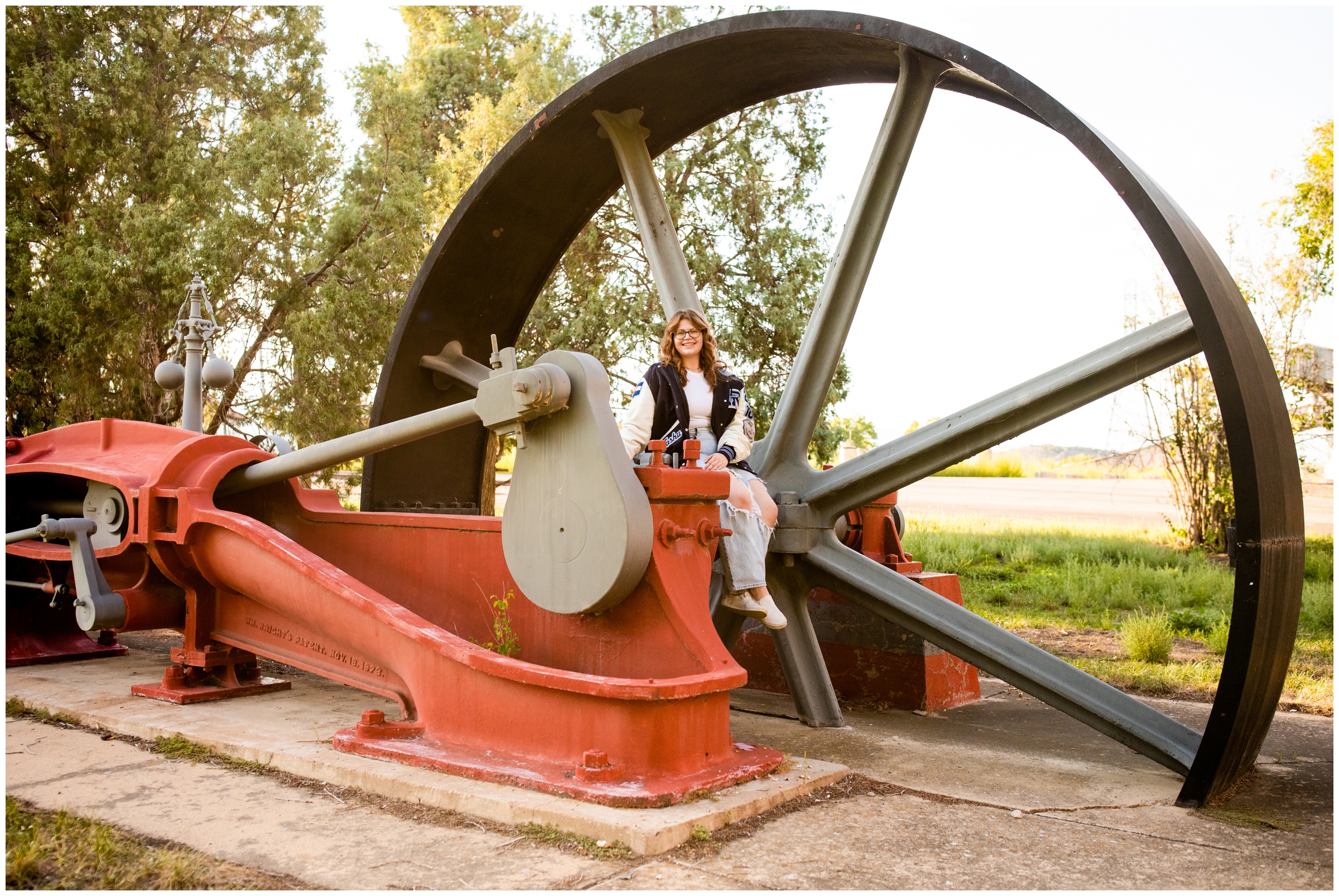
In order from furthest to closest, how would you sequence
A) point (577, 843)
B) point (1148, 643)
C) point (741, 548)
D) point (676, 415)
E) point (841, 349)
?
point (1148, 643), point (841, 349), point (676, 415), point (741, 548), point (577, 843)

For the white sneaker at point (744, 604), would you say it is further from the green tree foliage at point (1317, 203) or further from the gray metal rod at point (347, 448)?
the green tree foliage at point (1317, 203)

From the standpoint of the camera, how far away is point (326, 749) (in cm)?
418

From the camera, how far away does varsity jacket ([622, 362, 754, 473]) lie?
446 cm

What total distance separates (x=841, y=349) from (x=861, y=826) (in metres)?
2.60

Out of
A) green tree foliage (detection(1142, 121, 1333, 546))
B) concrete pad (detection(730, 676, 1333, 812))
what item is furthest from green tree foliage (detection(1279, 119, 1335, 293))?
concrete pad (detection(730, 676, 1333, 812))

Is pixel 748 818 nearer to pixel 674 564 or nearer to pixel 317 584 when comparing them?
pixel 674 564

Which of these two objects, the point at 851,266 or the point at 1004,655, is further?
the point at 851,266

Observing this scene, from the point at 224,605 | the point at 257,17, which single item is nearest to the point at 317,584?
the point at 224,605

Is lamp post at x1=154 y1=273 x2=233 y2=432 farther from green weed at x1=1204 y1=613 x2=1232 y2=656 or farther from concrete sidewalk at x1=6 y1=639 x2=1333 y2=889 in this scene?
green weed at x1=1204 y1=613 x2=1232 y2=656

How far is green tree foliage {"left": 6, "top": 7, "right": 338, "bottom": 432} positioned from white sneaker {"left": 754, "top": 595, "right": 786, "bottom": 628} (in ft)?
42.5

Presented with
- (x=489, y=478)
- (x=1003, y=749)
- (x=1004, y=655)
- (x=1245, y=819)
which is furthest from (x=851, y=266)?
(x=489, y=478)

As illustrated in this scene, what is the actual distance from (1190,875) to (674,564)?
187 centimetres

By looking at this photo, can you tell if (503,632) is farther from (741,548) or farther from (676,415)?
(676,415)

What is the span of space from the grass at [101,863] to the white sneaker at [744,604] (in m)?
2.13
